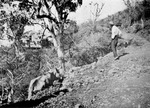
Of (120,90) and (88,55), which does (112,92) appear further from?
(88,55)

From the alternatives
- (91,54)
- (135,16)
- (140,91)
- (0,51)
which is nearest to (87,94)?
(140,91)

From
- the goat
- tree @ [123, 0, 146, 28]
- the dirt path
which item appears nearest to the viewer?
the dirt path

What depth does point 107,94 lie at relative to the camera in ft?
12.0

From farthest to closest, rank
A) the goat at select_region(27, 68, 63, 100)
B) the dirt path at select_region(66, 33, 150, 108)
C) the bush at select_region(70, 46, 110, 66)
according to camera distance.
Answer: the bush at select_region(70, 46, 110, 66) → the goat at select_region(27, 68, 63, 100) → the dirt path at select_region(66, 33, 150, 108)

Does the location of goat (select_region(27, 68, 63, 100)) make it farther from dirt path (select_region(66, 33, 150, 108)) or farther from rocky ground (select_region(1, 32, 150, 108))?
dirt path (select_region(66, 33, 150, 108))

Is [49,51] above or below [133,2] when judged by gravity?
below

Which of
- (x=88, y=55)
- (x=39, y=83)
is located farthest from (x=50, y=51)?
(x=39, y=83)

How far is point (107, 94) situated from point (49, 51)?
78.9ft

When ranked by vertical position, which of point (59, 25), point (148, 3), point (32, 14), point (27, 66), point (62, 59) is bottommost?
point (27, 66)

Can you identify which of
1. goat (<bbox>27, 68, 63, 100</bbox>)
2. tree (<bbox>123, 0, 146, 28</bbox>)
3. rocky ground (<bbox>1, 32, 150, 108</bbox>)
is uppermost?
tree (<bbox>123, 0, 146, 28</bbox>)

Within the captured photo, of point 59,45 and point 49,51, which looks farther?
point 49,51

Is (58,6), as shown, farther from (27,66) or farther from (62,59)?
(27,66)

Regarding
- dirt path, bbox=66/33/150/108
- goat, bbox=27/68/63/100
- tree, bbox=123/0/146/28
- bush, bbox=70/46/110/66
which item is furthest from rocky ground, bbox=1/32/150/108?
tree, bbox=123/0/146/28

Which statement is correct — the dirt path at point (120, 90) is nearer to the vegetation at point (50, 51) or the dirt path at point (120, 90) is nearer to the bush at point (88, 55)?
the vegetation at point (50, 51)
